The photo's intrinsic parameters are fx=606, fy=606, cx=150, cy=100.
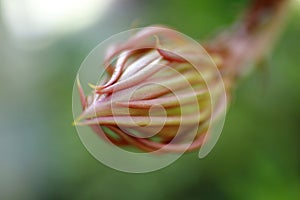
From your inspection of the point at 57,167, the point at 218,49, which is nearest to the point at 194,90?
the point at 218,49

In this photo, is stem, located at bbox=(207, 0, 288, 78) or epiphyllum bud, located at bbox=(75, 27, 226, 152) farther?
stem, located at bbox=(207, 0, 288, 78)

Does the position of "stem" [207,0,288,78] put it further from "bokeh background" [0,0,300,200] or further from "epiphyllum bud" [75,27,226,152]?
"bokeh background" [0,0,300,200]

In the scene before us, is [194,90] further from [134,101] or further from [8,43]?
[8,43]

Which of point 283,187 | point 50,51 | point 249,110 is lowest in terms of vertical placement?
point 283,187

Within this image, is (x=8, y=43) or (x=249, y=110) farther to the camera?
(x=8, y=43)

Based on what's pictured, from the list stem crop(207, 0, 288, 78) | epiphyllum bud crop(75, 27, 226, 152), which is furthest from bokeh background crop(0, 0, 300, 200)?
epiphyllum bud crop(75, 27, 226, 152)

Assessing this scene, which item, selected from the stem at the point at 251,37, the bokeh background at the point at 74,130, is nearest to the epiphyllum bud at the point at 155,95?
the stem at the point at 251,37

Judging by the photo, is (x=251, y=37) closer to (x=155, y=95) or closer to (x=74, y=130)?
(x=155, y=95)
